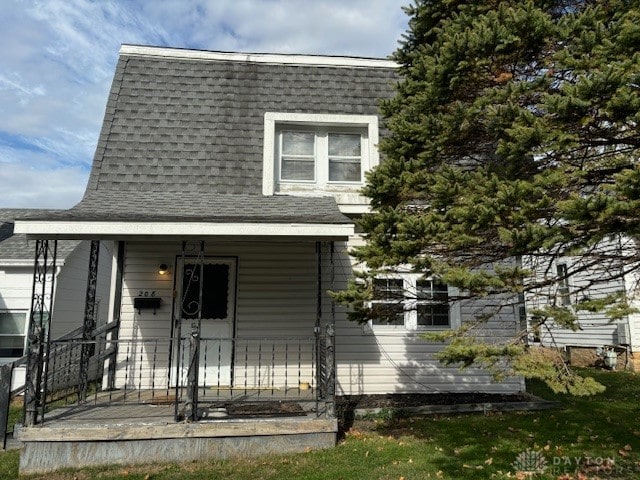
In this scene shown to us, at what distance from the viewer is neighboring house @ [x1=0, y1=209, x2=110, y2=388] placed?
1019 centimetres

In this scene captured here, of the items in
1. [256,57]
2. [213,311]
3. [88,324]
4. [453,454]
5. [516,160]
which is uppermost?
[256,57]

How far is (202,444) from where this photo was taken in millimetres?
5426

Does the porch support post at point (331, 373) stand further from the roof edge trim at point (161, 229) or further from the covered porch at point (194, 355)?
the roof edge trim at point (161, 229)

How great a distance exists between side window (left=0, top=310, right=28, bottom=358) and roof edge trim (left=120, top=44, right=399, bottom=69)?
6.45 metres

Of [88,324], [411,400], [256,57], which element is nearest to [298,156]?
[256,57]

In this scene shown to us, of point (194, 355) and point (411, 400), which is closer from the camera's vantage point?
point (194, 355)

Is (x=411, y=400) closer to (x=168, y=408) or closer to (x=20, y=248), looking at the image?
→ (x=168, y=408)

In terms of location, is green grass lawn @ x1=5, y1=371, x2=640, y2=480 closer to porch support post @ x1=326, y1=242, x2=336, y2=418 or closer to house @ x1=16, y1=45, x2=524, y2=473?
porch support post @ x1=326, y1=242, x2=336, y2=418

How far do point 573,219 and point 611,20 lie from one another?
2.26m

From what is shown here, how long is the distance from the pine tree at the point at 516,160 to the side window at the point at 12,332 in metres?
8.92

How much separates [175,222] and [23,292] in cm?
699

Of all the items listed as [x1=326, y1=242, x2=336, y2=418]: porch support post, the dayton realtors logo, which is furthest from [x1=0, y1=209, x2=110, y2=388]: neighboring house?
the dayton realtors logo

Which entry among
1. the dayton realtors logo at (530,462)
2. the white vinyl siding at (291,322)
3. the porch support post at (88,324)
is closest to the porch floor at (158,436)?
the porch support post at (88,324)

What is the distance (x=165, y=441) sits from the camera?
5383mm
